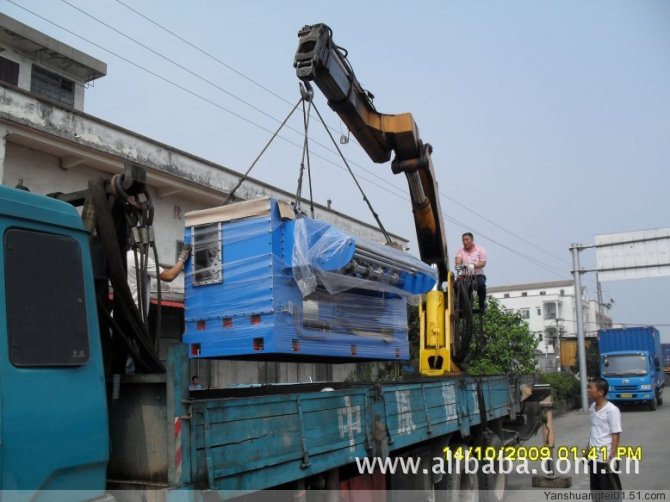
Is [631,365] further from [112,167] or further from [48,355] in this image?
[48,355]

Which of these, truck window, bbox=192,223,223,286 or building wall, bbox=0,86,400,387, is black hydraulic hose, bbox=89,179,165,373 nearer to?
truck window, bbox=192,223,223,286

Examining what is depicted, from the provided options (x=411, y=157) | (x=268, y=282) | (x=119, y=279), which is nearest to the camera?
(x=119, y=279)

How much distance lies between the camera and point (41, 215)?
9.86 feet

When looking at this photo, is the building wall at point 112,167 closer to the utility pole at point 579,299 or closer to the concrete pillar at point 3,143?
the concrete pillar at point 3,143

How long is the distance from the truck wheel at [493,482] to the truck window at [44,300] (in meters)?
6.68

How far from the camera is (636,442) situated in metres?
14.5

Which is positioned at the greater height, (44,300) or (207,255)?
(207,255)

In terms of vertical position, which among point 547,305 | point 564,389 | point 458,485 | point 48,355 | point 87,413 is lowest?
point 564,389

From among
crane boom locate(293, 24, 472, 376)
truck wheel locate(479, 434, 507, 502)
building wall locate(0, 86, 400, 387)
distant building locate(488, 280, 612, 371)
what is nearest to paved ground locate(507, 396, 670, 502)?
truck wheel locate(479, 434, 507, 502)

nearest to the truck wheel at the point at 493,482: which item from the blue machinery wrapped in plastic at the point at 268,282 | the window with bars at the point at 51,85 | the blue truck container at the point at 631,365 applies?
the blue machinery wrapped in plastic at the point at 268,282

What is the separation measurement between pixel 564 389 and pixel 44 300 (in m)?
24.7

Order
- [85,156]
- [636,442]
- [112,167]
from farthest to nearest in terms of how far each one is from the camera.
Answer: [636,442]
[112,167]
[85,156]

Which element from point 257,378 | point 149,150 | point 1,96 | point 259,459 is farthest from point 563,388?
point 259,459

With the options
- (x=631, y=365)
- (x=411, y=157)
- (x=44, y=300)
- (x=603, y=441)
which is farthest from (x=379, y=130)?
(x=631, y=365)
